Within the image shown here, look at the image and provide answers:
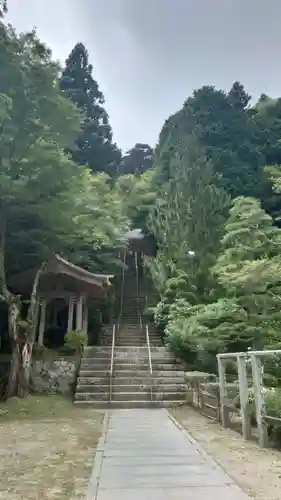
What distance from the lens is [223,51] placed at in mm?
12664

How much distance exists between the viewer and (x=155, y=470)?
14.5 feet

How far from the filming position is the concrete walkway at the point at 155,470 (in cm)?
361

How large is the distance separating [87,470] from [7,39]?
9.54 metres

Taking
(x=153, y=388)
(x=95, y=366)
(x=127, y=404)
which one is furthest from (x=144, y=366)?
(x=127, y=404)

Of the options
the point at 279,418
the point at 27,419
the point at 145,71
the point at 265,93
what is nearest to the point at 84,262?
the point at 145,71

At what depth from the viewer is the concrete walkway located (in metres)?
3.61

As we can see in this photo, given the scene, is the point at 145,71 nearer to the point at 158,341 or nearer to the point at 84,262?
the point at 84,262

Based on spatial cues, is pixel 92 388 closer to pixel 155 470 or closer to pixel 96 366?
pixel 96 366

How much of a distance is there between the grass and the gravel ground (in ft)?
5.05

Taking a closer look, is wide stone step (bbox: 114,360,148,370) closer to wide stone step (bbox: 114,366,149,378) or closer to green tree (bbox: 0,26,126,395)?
wide stone step (bbox: 114,366,149,378)

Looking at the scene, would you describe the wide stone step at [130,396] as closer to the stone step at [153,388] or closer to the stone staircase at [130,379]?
the stone staircase at [130,379]

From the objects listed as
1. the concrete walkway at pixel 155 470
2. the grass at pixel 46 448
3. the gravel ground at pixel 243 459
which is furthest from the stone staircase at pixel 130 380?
the concrete walkway at pixel 155 470

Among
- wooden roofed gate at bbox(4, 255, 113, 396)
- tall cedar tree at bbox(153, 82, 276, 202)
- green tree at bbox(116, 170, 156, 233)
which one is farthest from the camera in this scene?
green tree at bbox(116, 170, 156, 233)

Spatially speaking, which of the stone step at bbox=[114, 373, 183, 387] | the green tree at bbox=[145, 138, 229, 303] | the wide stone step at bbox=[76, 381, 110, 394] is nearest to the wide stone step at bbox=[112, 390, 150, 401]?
the wide stone step at bbox=[76, 381, 110, 394]
